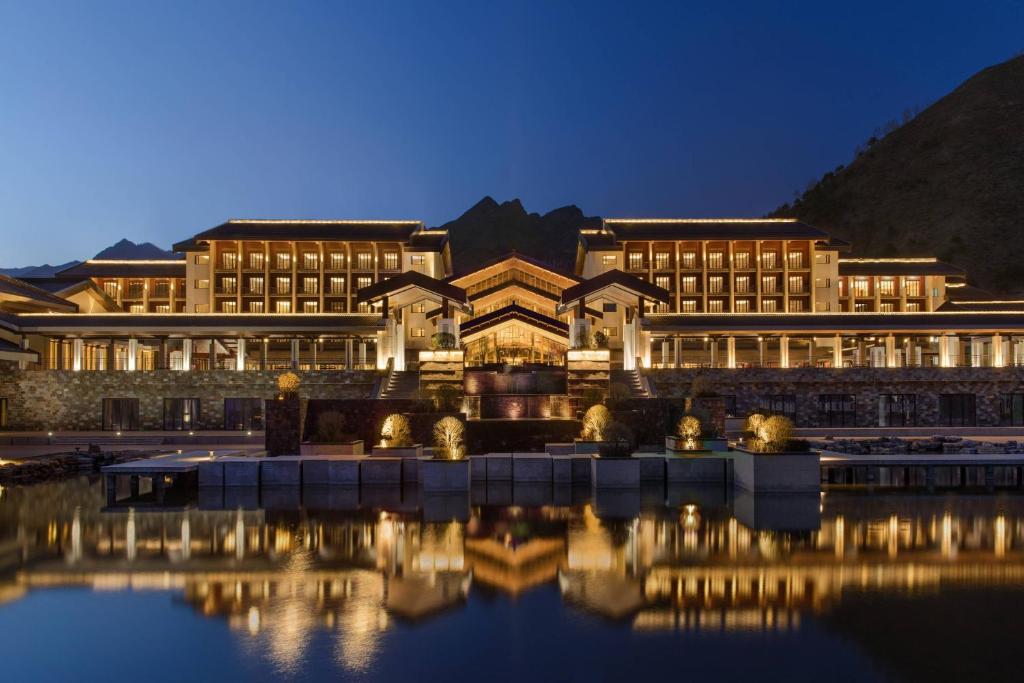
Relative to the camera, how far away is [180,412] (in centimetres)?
4731

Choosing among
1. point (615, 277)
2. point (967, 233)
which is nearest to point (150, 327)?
point (615, 277)

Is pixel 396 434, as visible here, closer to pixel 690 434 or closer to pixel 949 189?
pixel 690 434

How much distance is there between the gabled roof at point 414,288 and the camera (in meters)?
45.8

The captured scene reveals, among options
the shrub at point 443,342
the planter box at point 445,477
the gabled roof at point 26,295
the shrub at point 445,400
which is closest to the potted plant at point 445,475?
the planter box at point 445,477

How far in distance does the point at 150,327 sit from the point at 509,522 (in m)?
39.7

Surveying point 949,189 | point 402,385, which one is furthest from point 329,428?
point 949,189

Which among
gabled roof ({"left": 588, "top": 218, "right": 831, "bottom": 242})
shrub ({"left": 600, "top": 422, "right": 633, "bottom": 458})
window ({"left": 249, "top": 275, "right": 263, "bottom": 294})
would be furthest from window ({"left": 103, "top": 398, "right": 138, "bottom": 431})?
gabled roof ({"left": 588, "top": 218, "right": 831, "bottom": 242})

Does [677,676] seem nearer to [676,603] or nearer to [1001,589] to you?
[676,603]

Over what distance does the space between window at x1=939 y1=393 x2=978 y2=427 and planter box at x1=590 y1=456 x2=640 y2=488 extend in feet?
103

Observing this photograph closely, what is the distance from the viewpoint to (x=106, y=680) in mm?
9781

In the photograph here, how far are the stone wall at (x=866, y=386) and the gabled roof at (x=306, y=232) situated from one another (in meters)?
31.2

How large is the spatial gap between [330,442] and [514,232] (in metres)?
131

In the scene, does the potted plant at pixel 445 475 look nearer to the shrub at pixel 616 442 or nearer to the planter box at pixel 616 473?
the planter box at pixel 616 473

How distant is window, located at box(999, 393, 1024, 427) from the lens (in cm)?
4731
